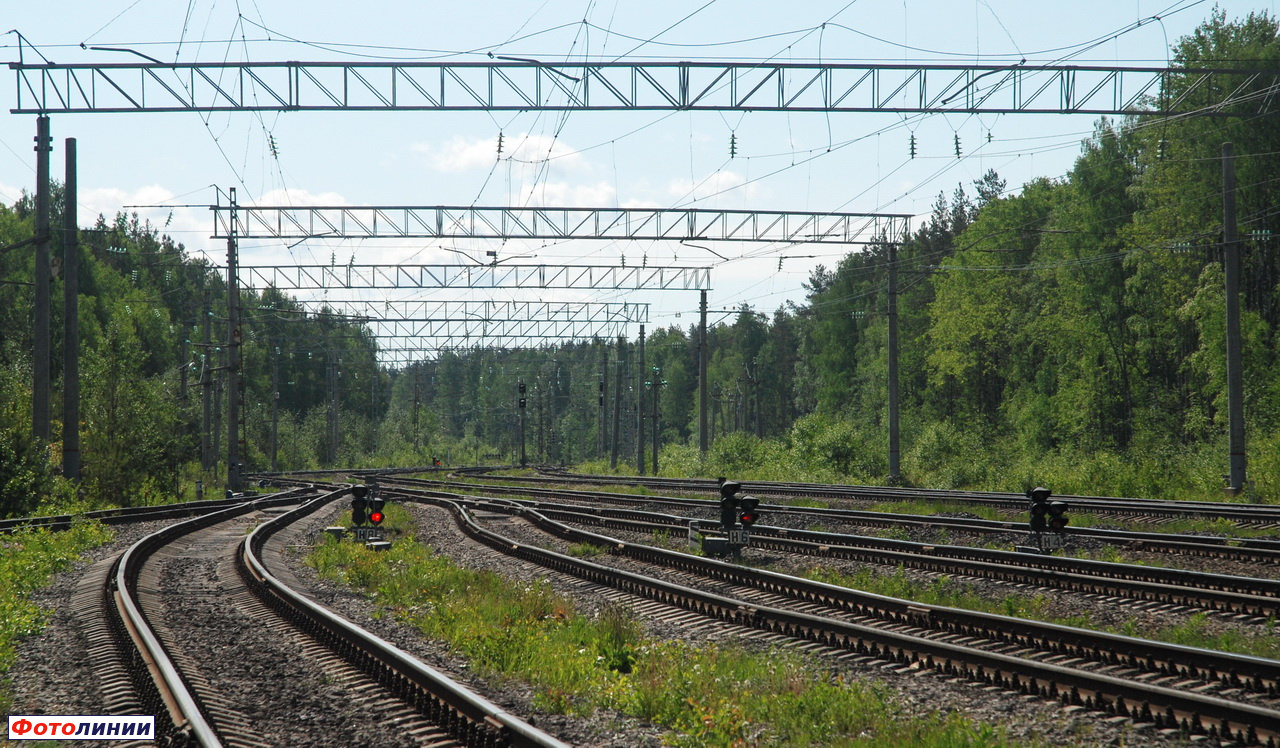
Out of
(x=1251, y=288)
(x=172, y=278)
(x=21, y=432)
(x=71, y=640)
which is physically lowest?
(x=71, y=640)

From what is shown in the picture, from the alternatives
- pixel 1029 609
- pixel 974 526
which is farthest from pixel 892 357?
pixel 1029 609

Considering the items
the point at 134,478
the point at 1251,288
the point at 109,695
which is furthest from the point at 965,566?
the point at 1251,288

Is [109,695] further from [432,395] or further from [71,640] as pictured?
[432,395]

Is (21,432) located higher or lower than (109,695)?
higher

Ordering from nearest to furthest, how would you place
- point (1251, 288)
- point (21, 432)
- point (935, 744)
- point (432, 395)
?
point (935, 744)
point (21, 432)
point (1251, 288)
point (432, 395)

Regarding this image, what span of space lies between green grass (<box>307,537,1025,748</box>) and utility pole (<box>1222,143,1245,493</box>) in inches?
729

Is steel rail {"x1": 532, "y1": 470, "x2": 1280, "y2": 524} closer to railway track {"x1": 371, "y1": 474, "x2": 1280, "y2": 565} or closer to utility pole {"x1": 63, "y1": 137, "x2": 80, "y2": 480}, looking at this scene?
railway track {"x1": 371, "y1": 474, "x2": 1280, "y2": 565}

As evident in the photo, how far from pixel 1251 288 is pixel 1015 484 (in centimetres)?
1691

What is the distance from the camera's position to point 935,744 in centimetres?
657

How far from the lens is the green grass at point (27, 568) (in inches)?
413

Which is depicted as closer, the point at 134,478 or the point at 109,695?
the point at 109,695

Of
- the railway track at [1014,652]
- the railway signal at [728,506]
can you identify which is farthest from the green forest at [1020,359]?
the railway track at [1014,652]

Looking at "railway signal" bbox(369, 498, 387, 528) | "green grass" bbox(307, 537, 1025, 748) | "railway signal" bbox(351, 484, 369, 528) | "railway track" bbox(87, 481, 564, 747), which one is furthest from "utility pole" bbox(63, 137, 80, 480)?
"green grass" bbox(307, 537, 1025, 748)

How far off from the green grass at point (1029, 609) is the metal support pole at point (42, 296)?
1819 centimetres
